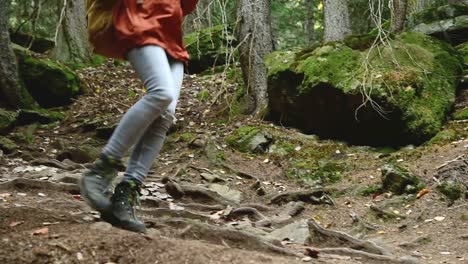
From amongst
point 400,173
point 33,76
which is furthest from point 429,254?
point 33,76

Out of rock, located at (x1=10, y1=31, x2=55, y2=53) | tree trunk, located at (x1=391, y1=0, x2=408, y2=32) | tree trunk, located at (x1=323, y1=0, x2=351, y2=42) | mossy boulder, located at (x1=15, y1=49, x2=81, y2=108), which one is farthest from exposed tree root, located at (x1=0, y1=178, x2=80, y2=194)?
rock, located at (x1=10, y1=31, x2=55, y2=53)

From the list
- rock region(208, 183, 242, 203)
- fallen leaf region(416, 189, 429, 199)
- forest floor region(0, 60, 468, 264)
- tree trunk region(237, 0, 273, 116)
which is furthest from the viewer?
tree trunk region(237, 0, 273, 116)

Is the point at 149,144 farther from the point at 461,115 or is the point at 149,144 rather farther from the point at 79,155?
the point at 461,115

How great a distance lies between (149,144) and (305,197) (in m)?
3.48

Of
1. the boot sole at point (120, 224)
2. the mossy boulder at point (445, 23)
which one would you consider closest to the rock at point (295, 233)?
the boot sole at point (120, 224)

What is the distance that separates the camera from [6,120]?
9000 millimetres

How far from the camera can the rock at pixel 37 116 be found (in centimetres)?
974

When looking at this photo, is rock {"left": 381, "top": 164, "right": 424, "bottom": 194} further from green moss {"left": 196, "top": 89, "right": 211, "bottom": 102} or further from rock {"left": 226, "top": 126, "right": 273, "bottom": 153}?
green moss {"left": 196, "top": 89, "right": 211, "bottom": 102}

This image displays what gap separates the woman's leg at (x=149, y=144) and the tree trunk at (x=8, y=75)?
755cm

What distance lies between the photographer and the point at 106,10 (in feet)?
10.7

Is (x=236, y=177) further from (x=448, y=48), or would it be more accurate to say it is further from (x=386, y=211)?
(x=448, y=48)

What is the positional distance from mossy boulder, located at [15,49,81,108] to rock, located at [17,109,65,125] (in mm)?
874

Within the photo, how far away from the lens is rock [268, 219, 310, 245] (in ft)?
14.4

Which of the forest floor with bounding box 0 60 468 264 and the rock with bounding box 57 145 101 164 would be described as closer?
the forest floor with bounding box 0 60 468 264
